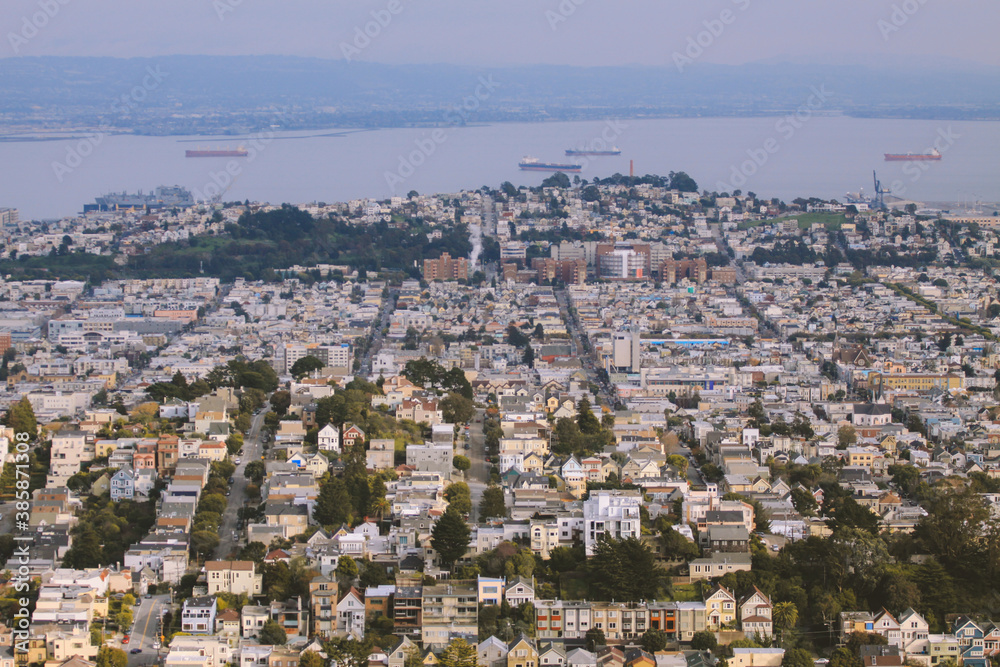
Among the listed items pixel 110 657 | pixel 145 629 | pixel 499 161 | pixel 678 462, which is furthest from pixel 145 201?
pixel 110 657

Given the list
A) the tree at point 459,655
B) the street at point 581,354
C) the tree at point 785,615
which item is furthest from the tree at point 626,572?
the street at point 581,354

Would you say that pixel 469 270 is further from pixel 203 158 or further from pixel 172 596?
pixel 203 158

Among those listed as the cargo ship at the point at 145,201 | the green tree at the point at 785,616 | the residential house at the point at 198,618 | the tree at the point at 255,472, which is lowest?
the residential house at the point at 198,618

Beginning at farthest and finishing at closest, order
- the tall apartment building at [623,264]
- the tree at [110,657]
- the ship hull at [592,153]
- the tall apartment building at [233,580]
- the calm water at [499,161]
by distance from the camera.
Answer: the ship hull at [592,153]
the calm water at [499,161]
the tall apartment building at [623,264]
the tall apartment building at [233,580]
the tree at [110,657]

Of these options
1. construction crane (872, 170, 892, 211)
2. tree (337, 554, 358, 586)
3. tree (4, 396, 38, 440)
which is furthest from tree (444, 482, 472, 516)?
construction crane (872, 170, 892, 211)

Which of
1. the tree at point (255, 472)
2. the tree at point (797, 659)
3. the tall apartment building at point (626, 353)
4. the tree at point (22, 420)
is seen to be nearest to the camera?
the tree at point (797, 659)

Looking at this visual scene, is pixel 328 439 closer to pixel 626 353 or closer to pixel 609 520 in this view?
pixel 609 520

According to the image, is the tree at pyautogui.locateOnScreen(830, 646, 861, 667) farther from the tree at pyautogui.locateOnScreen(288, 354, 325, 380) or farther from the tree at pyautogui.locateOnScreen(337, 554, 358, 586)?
the tree at pyautogui.locateOnScreen(288, 354, 325, 380)

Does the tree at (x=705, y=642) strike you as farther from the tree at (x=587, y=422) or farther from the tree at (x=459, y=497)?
the tree at (x=587, y=422)
